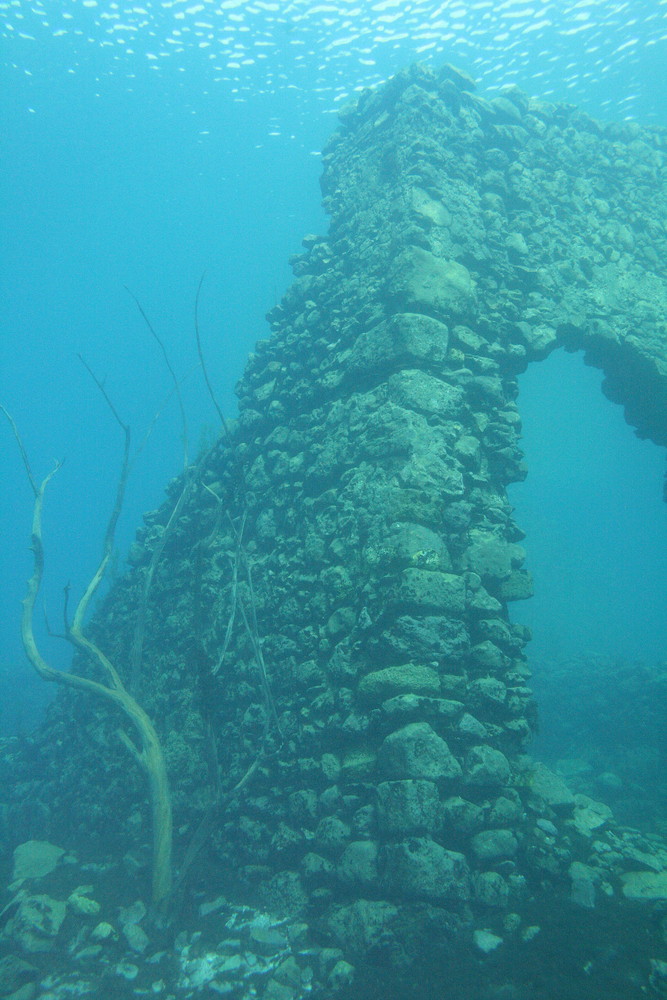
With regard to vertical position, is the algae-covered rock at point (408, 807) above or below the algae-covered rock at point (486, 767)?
below

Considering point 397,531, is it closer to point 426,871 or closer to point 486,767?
point 486,767

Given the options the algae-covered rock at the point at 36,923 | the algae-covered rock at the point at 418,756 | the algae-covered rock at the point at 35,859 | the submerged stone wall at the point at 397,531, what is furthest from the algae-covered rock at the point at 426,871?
the algae-covered rock at the point at 35,859

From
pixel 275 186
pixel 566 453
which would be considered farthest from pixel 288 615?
pixel 566 453

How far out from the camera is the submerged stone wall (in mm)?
3480

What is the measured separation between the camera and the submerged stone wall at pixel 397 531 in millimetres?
3480

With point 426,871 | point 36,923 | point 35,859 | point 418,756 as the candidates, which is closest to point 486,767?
point 418,756

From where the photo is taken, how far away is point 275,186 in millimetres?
24891

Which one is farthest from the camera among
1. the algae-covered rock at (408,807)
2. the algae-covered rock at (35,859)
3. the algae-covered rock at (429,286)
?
the algae-covered rock at (429,286)

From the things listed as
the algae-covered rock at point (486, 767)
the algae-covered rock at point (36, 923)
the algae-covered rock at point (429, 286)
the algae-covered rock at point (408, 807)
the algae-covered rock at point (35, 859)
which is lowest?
the algae-covered rock at point (36, 923)

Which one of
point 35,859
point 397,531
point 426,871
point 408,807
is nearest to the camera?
point 426,871

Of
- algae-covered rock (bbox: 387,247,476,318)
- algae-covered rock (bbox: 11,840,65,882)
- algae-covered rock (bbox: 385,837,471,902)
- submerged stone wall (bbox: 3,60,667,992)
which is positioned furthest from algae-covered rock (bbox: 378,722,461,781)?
algae-covered rock (bbox: 387,247,476,318)

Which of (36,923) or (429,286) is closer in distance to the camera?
(36,923)

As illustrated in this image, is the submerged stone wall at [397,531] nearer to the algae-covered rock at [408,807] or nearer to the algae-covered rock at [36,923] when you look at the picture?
the algae-covered rock at [408,807]

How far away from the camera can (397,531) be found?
4.22 m
